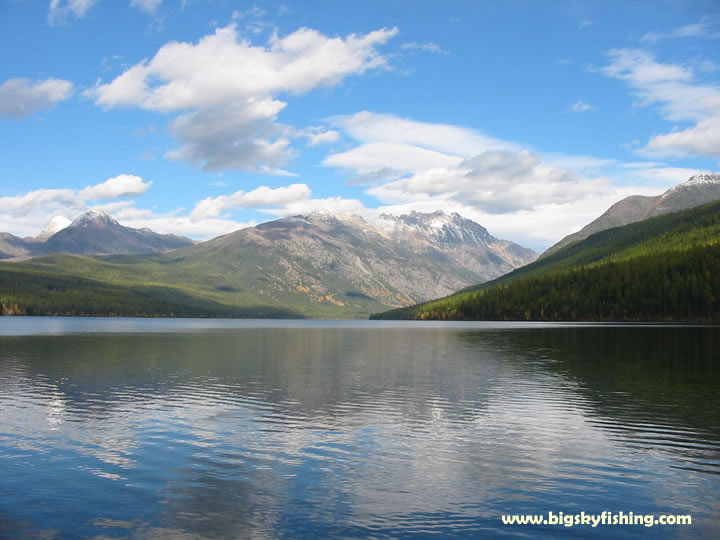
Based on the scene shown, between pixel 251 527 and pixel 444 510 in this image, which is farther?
pixel 444 510

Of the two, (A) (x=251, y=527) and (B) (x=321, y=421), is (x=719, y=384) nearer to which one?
(B) (x=321, y=421)

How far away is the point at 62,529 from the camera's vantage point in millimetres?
22109

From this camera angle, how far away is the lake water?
77.0ft

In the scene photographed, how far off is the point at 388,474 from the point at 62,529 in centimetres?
1506

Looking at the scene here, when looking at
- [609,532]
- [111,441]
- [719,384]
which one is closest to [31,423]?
[111,441]

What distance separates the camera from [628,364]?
81.9m

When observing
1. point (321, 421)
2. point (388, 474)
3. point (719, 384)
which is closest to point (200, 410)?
point (321, 421)

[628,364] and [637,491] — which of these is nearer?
[637,491]

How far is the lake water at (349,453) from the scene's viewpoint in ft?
77.0

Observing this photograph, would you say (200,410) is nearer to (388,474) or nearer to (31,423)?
(31,423)

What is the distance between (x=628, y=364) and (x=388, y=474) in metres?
64.3

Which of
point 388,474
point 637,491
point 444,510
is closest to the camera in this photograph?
point 444,510

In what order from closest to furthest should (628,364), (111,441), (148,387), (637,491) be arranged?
(637,491) → (111,441) → (148,387) → (628,364)

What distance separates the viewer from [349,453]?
3356 cm
